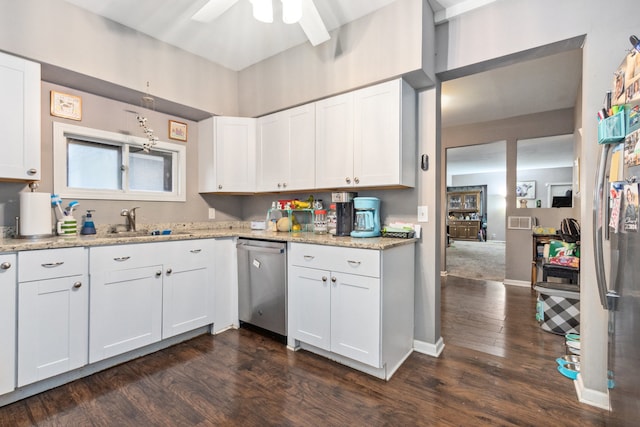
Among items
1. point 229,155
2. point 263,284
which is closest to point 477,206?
point 229,155

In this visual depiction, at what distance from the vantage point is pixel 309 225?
124 inches

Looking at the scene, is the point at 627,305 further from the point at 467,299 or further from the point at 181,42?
the point at 181,42

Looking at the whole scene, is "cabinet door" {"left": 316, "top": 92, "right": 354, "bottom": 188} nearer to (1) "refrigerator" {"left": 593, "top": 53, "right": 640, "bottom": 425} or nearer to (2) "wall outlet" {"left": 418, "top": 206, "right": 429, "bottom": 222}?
(2) "wall outlet" {"left": 418, "top": 206, "right": 429, "bottom": 222}

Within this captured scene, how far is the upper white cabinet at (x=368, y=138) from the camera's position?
2225 millimetres

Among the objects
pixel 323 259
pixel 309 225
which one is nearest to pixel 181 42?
pixel 309 225

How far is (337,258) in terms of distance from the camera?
6.97 feet

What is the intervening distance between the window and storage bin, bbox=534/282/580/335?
3751 millimetres

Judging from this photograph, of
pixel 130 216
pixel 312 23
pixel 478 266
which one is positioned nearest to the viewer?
pixel 312 23

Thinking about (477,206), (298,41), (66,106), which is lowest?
(477,206)

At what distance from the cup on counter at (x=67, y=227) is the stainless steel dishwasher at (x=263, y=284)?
4.17 ft

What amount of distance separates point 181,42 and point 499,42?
263 cm

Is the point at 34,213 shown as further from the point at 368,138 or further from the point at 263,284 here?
the point at 368,138

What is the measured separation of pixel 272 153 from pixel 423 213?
5.19ft

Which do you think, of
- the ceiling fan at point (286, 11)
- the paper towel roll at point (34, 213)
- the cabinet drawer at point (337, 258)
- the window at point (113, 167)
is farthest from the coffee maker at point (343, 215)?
the paper towel roll at point (34, 213)
